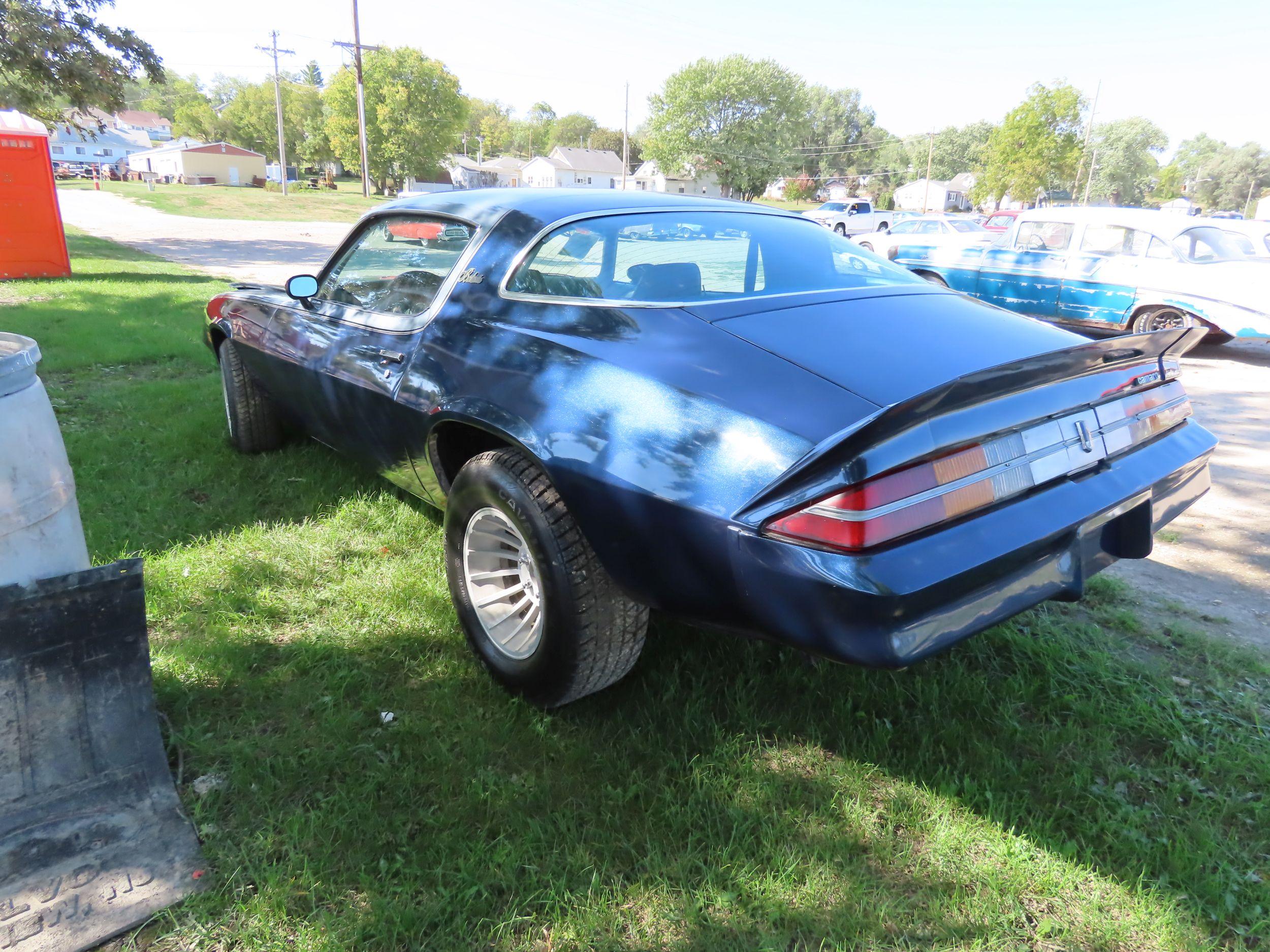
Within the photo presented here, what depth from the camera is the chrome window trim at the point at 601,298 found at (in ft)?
7.92

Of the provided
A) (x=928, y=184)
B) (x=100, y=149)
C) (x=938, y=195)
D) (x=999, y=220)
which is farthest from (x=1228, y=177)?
(x=100, y=149)

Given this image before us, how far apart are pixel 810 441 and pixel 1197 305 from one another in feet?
27.5

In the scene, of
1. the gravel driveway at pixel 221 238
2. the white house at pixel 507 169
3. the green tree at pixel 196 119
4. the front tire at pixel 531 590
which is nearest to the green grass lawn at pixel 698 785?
the front tire at pixel 531 590

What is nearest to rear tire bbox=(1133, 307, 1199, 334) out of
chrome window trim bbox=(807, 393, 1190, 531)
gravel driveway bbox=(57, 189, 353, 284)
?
chrome window trim bbox=(807, 393, 1190, 531)

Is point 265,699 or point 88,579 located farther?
point 265,699

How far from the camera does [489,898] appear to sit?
187 centimetres

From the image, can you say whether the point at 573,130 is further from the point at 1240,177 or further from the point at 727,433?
the point at 727,433

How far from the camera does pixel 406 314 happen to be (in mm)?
2990

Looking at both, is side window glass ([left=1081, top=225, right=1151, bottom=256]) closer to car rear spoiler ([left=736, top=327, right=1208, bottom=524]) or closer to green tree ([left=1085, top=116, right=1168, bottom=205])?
car rear spoiler ([left=736, top=327, right=1208, bottom=524])

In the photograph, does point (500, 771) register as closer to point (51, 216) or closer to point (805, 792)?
point (805, 792)

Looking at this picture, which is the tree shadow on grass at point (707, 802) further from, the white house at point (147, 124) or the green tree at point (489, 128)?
the white house at point (147, 124)

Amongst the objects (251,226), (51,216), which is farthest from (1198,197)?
(51,216)

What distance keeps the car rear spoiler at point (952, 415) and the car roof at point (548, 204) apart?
4.86ft

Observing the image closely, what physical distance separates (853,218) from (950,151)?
88537 millimetres
